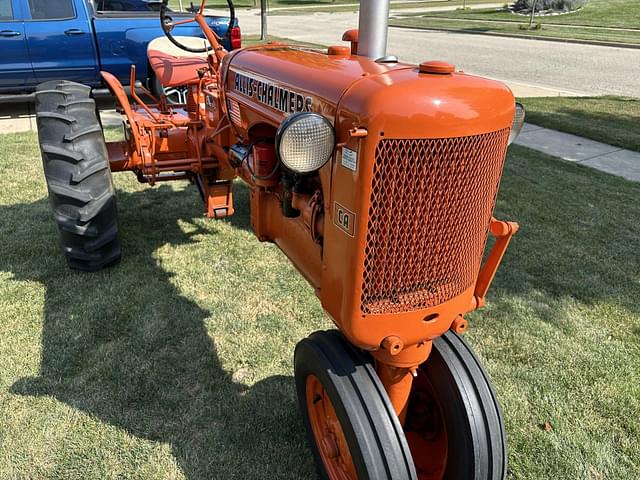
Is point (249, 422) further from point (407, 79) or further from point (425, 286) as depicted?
point (407, 79)

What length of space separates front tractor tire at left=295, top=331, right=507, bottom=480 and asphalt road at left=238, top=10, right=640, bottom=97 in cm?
968

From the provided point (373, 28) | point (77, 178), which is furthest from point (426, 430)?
point (77, 178)

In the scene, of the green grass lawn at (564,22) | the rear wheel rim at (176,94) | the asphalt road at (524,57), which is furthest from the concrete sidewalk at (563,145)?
the green grass lawn at (564,22)

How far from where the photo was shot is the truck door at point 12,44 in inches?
260

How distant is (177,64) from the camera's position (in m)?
3.66

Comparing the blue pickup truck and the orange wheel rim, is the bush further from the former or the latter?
A: the orange wheel rim

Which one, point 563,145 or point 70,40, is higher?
point 70,40

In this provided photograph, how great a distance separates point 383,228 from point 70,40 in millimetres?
6705

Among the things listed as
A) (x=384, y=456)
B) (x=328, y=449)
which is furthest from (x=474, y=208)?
(x=328, y=449)

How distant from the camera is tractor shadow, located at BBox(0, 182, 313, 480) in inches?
87.9

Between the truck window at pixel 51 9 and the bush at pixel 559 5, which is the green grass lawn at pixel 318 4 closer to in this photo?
the bush at pixel 559 5

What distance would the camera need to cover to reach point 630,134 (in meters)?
7.01

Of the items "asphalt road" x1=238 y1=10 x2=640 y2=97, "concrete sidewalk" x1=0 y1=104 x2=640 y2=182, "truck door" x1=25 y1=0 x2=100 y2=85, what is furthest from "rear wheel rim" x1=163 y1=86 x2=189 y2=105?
"asphalt road" x1=238 y1=10 x2=640 y2=97

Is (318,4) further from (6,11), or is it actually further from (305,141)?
(305,141)
